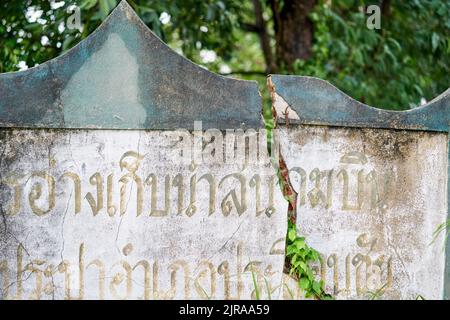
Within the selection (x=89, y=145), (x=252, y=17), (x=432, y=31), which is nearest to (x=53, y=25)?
(x=89, y=145)

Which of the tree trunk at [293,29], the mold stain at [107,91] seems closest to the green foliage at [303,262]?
the mold stain at [107,91]

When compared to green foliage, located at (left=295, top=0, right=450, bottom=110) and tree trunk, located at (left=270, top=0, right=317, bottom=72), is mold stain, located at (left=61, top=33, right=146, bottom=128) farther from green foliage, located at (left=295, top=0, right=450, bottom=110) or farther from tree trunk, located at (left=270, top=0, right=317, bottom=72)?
tree trunk, located at (left=270, top=0, right=317, bottom=72)

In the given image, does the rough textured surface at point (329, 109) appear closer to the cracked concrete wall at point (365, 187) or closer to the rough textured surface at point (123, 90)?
the cracked concrete wall at point (365, 187)

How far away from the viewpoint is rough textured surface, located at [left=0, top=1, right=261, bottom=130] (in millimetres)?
3393

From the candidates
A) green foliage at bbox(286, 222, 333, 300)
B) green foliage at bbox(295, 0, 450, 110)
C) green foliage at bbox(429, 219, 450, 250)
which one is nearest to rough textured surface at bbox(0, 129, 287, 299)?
green foliage at bbox(286, 222, 333, 300)

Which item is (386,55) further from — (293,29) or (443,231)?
(443,231)

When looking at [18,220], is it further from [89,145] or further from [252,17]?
[252,17]

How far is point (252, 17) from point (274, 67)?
223cm

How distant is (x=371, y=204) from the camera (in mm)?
3699

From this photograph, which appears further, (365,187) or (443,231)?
(443,231)

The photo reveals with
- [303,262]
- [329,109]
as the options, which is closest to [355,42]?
[329,109]

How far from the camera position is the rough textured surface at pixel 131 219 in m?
3.38

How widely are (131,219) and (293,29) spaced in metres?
3.77
